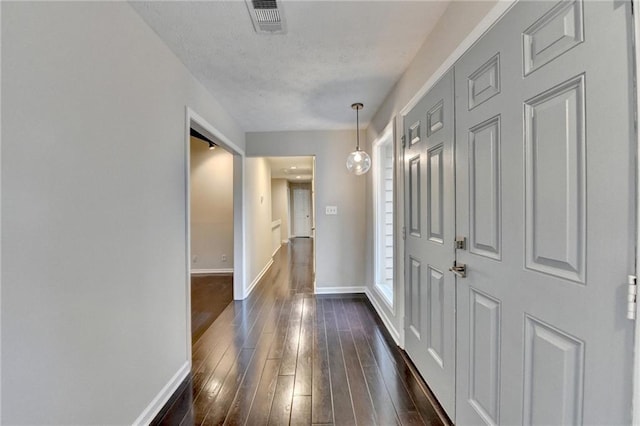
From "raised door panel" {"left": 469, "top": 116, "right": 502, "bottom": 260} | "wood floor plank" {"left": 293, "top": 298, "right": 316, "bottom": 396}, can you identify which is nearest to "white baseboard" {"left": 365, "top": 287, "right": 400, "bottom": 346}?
"wood floor plank" {"left": 293, "top": 298, "right": 316, "bottom": 396}

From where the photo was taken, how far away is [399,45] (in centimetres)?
194

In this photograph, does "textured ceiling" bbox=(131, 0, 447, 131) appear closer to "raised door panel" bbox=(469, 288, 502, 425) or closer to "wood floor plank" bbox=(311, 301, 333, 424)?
"raised door panel" bbox=(469, 288, 502, 425)

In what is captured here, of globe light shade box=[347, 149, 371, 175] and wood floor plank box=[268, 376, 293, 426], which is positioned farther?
globe light shade box=[347, 149, 371, 175]

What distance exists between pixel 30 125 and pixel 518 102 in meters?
1.81

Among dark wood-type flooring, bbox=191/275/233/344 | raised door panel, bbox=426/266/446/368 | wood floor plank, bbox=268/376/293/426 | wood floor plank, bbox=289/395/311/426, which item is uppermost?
raised door panel, bbox=426/266/446/368

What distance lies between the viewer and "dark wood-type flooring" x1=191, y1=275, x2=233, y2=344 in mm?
3098

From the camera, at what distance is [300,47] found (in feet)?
6.32

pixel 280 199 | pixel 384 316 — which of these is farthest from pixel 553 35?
pixel 280 199

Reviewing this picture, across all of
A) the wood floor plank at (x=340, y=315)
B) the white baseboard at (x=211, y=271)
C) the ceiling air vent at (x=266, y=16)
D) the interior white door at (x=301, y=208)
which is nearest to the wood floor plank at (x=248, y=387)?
the wood floor plank at (x=340, y=315)

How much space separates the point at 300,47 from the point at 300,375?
2.39 m

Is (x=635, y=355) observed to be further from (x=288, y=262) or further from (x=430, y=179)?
(x=288, y=262)

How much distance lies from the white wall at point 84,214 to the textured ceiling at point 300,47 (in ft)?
0.89

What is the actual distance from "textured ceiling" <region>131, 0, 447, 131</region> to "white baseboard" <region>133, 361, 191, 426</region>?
2.29 meters

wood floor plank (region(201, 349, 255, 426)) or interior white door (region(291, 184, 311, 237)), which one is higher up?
interior white door (region(291, 184, 311, 237))
